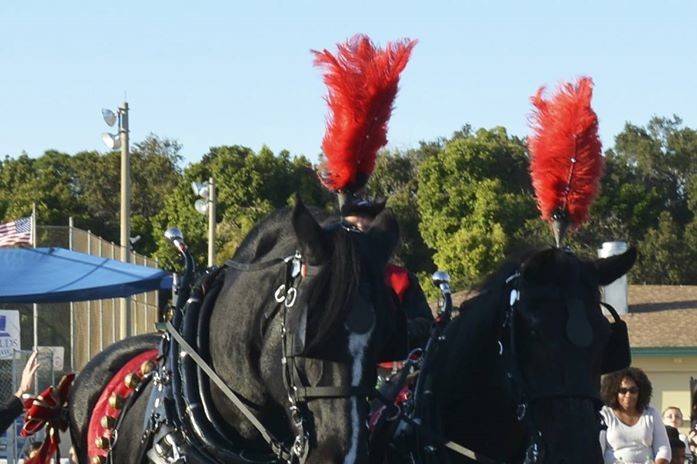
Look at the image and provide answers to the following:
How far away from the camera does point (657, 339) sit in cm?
3700

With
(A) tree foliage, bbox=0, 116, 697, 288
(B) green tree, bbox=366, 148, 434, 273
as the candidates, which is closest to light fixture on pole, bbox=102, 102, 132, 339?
(A) tree foliage, bbox=0, 116, 697, 288

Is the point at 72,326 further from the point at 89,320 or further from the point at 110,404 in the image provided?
the point at 110,404

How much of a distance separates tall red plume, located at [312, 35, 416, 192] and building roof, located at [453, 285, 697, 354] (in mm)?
28450

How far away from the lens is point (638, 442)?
9773 millimetres

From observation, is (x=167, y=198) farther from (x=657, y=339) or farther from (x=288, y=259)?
(x=288, y=259)

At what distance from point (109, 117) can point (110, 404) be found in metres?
14.2

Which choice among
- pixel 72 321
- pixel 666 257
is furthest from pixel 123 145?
pixel 666 257

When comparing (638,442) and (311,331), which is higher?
(311,331)

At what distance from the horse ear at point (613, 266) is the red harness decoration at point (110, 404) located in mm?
2208

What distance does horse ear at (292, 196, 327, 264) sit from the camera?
547 centimetres

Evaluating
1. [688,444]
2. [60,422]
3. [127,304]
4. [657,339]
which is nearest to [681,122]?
[657,339]

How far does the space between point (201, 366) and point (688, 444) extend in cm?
844

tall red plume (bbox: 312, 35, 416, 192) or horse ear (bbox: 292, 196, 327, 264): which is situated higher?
tall red plume (bbox: 312, 35, 416, 192)

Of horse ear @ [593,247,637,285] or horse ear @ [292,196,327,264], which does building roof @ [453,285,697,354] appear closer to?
horse ear @ [593,247,637,285]
